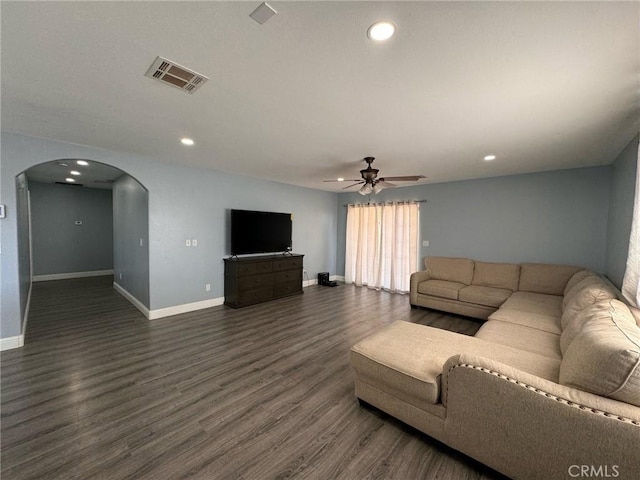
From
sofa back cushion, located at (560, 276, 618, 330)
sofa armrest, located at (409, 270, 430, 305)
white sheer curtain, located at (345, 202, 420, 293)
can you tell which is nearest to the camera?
sofa back cushion, located at (560, 276, 618, 330)

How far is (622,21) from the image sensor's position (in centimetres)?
124

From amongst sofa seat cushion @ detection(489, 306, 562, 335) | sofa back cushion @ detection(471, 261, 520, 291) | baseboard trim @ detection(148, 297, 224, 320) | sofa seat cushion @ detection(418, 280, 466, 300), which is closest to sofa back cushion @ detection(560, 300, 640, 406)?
sofa seat cushion @ detection(489, 306, 562, 335)

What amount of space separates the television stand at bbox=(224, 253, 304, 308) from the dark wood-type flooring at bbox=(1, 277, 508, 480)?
0.91m

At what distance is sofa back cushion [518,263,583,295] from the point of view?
12.8 feet

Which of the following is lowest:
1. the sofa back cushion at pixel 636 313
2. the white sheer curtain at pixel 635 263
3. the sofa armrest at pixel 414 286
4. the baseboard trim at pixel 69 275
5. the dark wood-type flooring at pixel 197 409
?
the dark wood-type flooring at pixel 197 409

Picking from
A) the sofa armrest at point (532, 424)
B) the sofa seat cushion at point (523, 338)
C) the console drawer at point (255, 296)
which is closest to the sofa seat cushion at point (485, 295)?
the sofa seat cushion at point (523, 338)

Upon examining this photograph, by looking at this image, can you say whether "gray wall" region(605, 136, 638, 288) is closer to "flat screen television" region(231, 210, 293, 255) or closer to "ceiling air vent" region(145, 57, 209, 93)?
"ceiling air vent" region(145, 57, 209, 93)

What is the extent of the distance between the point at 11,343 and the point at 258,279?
10.3 feet

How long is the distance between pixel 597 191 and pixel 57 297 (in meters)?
9.91

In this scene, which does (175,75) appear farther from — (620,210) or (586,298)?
(620,210)

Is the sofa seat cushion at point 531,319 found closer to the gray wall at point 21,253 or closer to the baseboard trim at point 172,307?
the baseboard trim at point 172,307

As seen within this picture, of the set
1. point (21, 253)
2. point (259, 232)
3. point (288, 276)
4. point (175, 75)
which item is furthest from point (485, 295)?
point (21, 253)

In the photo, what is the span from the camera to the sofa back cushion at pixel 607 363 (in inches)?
48.1

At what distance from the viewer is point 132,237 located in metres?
4.71
